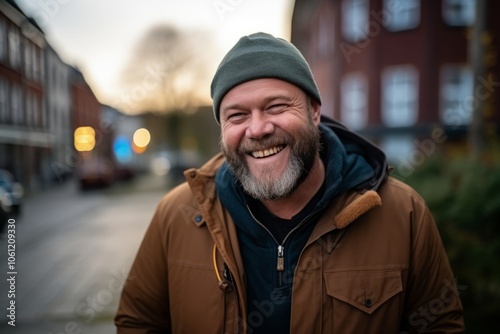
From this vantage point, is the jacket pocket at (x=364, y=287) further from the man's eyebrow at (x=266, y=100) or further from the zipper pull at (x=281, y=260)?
the man's eyebrow at (x=266, y=100)

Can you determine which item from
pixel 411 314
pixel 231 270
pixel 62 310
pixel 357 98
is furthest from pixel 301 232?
pixel 357 98

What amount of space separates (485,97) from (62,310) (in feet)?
16.3

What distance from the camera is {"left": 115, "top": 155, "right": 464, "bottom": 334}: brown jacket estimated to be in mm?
1887

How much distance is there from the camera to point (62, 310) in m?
4.05

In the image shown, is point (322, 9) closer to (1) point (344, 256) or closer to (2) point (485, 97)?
(2) point (485, 97)

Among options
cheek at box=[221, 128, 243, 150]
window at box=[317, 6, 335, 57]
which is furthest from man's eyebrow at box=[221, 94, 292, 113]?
window at box=[317, 6, 335, 57]

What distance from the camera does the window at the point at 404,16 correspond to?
49.7ft

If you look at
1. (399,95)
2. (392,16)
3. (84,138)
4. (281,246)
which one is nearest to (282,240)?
(281,246)

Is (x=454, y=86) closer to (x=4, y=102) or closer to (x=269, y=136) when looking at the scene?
(x=269, y=136)

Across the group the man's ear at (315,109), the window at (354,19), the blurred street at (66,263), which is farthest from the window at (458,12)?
the man's ear at (315,109)

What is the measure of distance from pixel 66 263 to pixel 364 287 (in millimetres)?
2737

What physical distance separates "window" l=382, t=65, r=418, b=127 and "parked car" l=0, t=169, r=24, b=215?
47.6 feet

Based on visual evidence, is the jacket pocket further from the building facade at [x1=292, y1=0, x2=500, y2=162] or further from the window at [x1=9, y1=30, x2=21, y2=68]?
the building facade at [x1=292, y1=0, x2=500, y2=162]

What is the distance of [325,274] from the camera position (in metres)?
1.90
